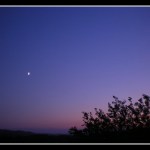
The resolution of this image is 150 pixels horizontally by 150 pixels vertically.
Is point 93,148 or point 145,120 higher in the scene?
point 145,120

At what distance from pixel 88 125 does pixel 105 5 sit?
6.03m

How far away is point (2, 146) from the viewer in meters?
2.89

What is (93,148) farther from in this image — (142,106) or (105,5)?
(142,106)
